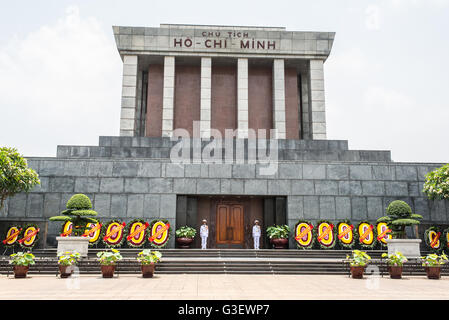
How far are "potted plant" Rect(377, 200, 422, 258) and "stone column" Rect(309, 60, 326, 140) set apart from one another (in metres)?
12.0

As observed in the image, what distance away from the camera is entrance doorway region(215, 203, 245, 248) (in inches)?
929

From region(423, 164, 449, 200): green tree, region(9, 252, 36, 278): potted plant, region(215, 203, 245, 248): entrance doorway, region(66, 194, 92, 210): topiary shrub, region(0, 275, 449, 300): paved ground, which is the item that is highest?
region(423, 164, 449, 200): green tree

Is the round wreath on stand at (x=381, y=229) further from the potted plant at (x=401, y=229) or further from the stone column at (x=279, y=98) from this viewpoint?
the stone column at (x=279, y=98)

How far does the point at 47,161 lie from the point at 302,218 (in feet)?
49.7

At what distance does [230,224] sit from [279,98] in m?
→ 11.9

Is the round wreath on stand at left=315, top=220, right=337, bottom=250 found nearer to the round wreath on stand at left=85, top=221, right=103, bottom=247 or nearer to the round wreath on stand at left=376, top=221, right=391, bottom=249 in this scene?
the round wreath on stand at left=376, top=221, right=391, bottom=249

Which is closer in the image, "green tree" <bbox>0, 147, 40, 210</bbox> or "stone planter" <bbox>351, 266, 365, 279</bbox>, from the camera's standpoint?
"stone planter" <bbox>351, 266, 365, 279</bbox>

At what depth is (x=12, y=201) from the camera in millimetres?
22359

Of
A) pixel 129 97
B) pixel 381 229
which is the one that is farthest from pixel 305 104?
pixel 381 229

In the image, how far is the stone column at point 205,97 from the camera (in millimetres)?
30266

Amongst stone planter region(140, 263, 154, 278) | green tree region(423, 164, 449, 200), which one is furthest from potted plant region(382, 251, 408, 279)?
stone planter region(140, 263, 154, 278)

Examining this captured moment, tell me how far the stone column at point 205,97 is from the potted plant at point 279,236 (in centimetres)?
1094

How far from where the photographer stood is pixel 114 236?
2098 cm

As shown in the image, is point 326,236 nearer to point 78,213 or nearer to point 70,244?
point 78,213
